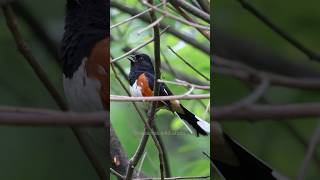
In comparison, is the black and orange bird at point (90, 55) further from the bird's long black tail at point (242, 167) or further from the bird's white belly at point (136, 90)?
the bird's long black tail at point (242, 167)

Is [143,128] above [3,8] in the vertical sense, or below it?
below

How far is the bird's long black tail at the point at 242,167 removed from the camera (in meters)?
2.48

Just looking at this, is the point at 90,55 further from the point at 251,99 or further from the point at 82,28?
the point at 251,99

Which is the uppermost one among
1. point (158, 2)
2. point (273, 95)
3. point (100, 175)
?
point (158, 2)

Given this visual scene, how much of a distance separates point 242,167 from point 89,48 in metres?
0.88

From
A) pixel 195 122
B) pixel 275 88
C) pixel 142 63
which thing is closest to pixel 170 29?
pixel 142 63

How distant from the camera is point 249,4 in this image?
241 centimetres

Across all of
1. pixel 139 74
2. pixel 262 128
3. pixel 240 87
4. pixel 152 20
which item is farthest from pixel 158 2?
pixel 262 128

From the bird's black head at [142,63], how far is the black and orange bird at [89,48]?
129 millimetres

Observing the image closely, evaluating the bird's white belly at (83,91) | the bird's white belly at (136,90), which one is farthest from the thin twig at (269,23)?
the bird's white belly at (83,91)

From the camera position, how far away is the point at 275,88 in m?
2.40

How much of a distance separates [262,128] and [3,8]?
123 centimetres

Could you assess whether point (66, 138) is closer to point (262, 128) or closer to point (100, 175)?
point (100, 175)

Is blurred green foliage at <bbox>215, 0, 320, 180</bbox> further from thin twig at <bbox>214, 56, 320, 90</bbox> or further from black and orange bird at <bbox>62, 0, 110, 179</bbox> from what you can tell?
black and orange bird at <bbox>62, 0, 110, 179</bbox>
